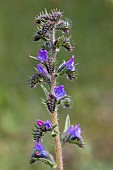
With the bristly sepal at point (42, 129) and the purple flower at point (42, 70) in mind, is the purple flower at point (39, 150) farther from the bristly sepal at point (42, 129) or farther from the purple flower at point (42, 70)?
the purple flower at point (42, 70)

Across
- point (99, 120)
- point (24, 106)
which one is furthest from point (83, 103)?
point (24, 106)

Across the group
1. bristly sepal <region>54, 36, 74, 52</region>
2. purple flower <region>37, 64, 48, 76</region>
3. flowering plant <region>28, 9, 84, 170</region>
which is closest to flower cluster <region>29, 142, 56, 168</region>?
flowering plant <region>28, 9, 84, 170</region>

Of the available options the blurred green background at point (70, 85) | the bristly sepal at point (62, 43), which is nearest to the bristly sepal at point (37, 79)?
the bristly sepal at point (62, 43)

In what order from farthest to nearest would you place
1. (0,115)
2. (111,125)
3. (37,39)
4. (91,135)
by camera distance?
1. (111,125)
2. (91,135)
3. (0,115)
4. (37,39)

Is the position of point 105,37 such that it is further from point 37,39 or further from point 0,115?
point 37,39

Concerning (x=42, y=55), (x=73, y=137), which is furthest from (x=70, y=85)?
(x=42, y=55)

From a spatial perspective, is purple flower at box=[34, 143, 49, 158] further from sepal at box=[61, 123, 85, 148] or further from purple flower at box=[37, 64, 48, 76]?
purple flower at box=[37, 64, 48, 76]
